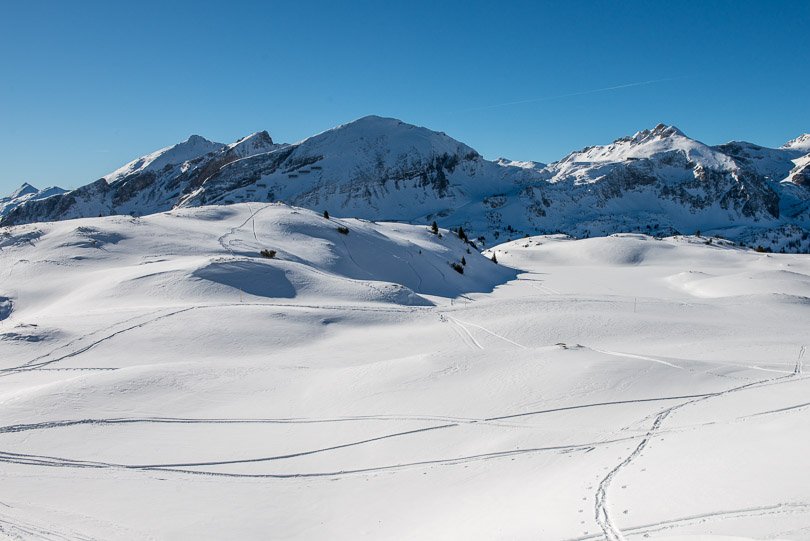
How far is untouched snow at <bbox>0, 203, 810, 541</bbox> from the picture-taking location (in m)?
8.66

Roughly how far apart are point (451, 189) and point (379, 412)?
132289mm

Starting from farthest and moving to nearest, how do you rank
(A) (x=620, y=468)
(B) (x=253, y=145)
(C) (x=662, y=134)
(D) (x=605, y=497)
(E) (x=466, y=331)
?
(C) (x=662, y=134) → (B) (x=253, y=145) → (E) (x=466, y=331) → (A) (x=620, y=468) → (D) (x=605, y=497)

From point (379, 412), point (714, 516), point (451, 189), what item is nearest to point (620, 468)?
point (714, 516)

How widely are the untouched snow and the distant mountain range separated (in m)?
86.5

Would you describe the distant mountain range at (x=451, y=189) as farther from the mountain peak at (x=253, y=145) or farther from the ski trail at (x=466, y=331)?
the ski trail at (x=466, y=331)

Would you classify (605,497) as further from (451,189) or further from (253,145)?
(253,145)

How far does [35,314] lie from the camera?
78.0ft

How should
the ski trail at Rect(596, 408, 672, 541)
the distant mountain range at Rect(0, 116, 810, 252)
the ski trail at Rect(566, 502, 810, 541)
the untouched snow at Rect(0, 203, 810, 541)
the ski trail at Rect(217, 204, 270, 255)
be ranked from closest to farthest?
the ski trail at Rect(566, 502, 810, 541) < the ski trail at Rect(596, 408, 672, 541) < the untouched snow at Rect(0, 203, 810, 541) < the ski trail at Rect(217, 204, 270, 255) < the distant mountain range at Rect(0, 116, 810, 252)

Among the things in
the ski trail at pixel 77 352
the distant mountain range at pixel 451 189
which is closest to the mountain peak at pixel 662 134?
the distant mountain range at pixel 451 189

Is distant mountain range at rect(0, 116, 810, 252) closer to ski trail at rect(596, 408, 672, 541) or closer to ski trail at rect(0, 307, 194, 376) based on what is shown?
ski trail at rect(0, 307, 194, 376)

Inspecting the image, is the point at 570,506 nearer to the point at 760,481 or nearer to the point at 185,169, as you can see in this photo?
the point at 760,481

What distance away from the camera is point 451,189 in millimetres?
142875

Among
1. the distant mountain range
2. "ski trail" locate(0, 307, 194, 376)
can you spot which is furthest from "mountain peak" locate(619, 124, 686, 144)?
"ski trail" locate(0, 307, 194, 376)

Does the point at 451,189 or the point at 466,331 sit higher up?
the point at 451,189
